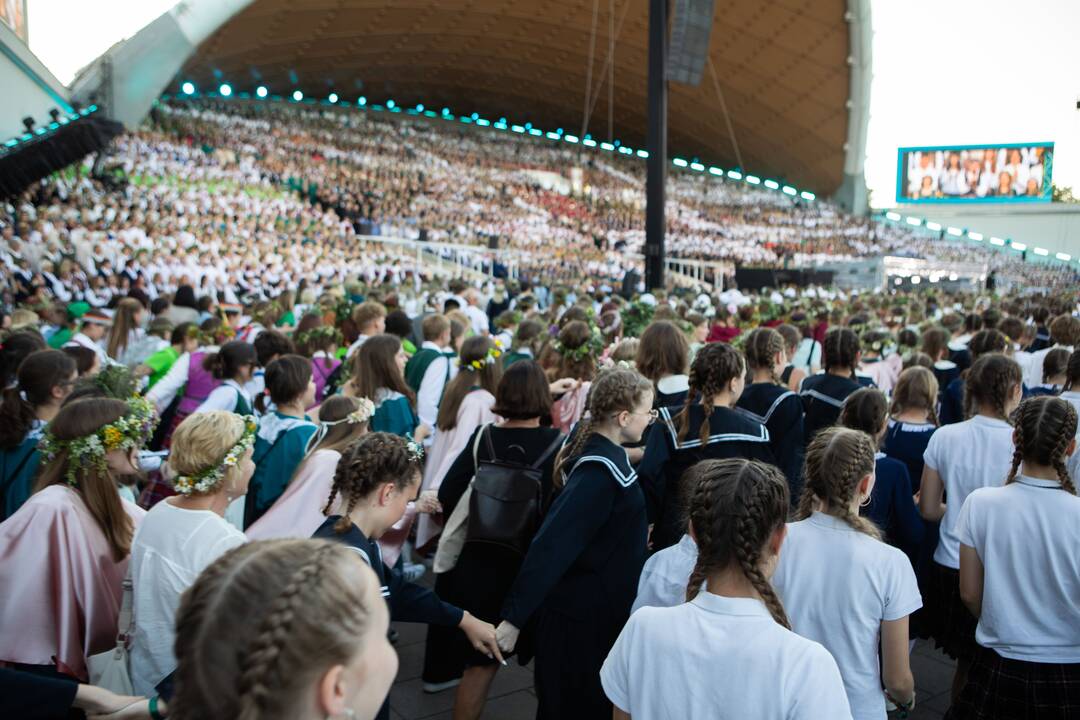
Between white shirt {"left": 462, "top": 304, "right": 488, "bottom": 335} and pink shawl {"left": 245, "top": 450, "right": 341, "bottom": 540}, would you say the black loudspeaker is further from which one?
pink shawl {"left": 245, "top": 450, "right": 341, "bottom": 540}

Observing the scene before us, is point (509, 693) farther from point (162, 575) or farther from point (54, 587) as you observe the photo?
point (54, 587)

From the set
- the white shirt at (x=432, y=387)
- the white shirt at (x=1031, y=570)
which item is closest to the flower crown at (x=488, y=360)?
the white shirt at (x=432, y=387)

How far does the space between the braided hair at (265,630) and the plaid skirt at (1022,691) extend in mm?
2519

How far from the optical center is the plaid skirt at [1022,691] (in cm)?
276

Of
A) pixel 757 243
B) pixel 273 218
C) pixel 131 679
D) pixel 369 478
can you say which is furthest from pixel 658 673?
pixel 757 243

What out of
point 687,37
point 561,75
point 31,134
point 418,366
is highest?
point 561,75

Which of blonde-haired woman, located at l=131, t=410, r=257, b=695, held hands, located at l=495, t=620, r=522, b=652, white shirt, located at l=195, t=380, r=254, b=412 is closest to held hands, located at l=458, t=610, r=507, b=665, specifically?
held hands, located at l=495, t=620, r=522, b=652

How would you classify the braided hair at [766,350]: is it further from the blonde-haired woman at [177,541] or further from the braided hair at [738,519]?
the blonde-haired woman at [177,541]

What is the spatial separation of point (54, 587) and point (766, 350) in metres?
3.56

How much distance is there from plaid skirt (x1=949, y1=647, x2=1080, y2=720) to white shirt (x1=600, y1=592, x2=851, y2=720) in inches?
59.5

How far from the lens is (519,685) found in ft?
14.4

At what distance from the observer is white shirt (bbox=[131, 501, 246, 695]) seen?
8.67 feet

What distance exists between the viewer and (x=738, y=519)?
1.94 meters

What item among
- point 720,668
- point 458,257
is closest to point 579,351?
point 720,668
